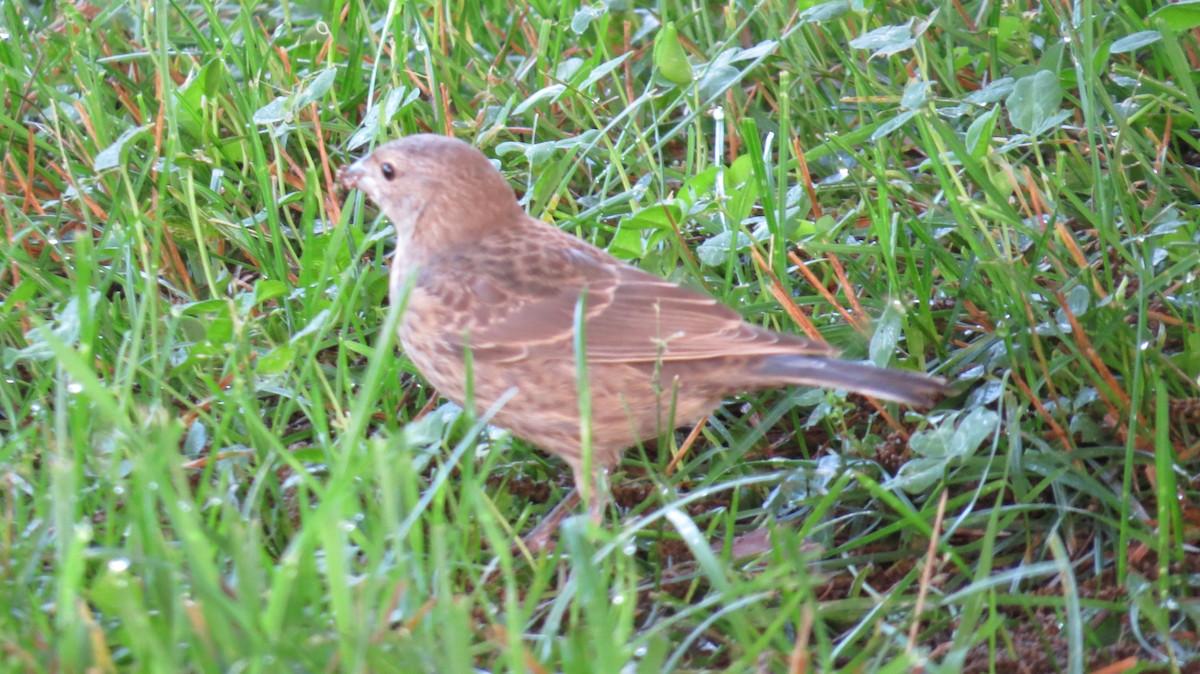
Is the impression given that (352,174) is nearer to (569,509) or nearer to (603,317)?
(603,317)

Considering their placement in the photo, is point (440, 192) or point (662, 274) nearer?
point (440, 192)

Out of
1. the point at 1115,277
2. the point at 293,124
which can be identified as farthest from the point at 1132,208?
the point at 293,124

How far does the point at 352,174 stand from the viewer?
4.29 m

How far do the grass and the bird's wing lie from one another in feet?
0.84

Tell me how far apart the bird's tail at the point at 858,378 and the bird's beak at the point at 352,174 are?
56.7 inches

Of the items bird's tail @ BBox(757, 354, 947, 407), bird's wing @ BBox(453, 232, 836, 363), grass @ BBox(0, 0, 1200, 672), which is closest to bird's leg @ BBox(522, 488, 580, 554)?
grass @ BBox(0, 0, 1200, 672)

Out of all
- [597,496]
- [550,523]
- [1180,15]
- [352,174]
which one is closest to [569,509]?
[550,523]

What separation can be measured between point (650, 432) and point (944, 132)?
43.4 inches

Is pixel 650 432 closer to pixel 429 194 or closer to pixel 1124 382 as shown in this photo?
pixel 429 194

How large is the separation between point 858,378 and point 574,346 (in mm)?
694

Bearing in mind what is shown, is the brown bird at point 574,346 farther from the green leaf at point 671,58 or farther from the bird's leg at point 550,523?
the green leaf at point 671,58

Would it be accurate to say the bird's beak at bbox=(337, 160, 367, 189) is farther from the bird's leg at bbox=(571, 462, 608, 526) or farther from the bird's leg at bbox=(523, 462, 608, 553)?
the bird's leg at bbox=(571, 462, 608, 526)

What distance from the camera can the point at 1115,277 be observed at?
405cm

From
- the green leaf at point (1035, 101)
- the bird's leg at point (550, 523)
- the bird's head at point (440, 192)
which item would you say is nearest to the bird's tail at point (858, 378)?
the bird's leg at point (550, 523)
